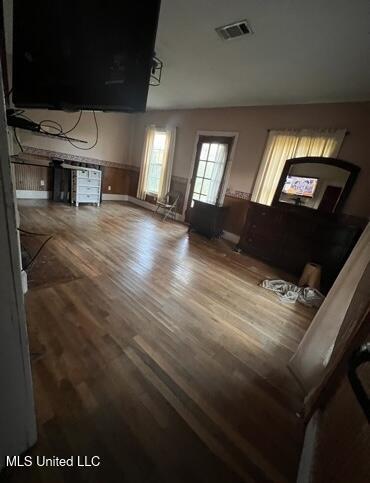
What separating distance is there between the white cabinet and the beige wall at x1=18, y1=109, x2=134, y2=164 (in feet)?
2.71

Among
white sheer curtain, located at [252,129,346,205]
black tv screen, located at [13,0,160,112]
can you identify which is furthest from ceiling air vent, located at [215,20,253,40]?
white sheer curtain, located at [252,129,346,205]

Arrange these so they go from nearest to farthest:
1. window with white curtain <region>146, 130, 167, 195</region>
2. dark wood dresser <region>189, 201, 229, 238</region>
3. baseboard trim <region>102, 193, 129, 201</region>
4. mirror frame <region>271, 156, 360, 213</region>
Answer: mirror frame <region>271, 156, 360, 213</region>
dark wood dresser <region>189, 201, 229, 238</region>
window with white curtain <region>146, 130, 167, 195</region>
baseboard trim <region>102, 193, 129, 201</region>

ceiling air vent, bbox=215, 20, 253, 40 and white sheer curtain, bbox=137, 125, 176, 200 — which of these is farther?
white sheer curtain, bbox=137, 125, 176, 200

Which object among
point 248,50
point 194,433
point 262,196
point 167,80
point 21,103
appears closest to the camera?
point 194,433

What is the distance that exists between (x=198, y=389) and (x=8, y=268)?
1.20m

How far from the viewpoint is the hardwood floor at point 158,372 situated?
0.94 meters

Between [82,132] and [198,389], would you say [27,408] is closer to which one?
[198,389]

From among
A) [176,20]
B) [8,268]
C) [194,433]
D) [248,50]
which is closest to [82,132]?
[176,20]

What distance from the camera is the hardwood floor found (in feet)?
3.10

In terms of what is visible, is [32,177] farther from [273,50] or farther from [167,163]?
[273,50]

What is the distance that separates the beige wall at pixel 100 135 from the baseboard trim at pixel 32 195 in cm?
94

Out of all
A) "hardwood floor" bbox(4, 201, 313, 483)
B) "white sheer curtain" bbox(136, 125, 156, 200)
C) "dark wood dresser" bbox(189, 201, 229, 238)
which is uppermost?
"white sheer curtain" bbox(136, 125, 156, 200)

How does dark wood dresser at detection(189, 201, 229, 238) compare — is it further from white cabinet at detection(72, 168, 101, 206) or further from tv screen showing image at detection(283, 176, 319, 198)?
white cabinet at detection(72, 168, 101, 206)

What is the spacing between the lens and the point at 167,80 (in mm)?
3354
